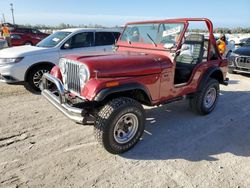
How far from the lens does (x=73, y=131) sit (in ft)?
13.9

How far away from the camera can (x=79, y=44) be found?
7.14 metres

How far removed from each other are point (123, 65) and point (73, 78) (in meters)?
0.80

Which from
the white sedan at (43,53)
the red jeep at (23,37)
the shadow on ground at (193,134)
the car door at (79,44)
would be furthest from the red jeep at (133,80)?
the red jeep at (23,37)

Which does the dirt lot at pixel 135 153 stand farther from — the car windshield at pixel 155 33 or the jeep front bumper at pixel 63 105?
the car windshield at pixel 155 33

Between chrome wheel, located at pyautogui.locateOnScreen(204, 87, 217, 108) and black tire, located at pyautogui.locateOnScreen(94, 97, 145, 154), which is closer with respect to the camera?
black tire, located at pyautogui.locateOnScreen(94, 97, 145, 154)

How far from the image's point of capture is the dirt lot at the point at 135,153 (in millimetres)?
2994

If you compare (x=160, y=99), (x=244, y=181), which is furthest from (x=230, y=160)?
(x=160, y=99)

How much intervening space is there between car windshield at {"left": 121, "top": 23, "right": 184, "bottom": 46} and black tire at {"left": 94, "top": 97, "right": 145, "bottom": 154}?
145 centimetres

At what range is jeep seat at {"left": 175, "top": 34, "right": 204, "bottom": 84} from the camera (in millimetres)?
4695

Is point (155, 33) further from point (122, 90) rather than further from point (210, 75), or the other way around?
point (122, 90)

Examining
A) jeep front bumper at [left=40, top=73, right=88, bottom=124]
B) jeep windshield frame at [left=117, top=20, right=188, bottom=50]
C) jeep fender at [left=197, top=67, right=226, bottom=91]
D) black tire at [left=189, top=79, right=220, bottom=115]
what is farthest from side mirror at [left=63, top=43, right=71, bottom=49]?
jeep fender at [left=197, top=67, right=226, bottom=91]

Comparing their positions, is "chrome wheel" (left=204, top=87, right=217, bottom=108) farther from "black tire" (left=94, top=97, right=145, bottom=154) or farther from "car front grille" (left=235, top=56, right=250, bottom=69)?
"car front grille" (left=235, top=56, right=250, bottom=69)

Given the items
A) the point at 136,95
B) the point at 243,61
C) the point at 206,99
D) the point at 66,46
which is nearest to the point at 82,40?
the point at 66,46

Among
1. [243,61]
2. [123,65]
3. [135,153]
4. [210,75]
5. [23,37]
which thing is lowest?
[135,153]
